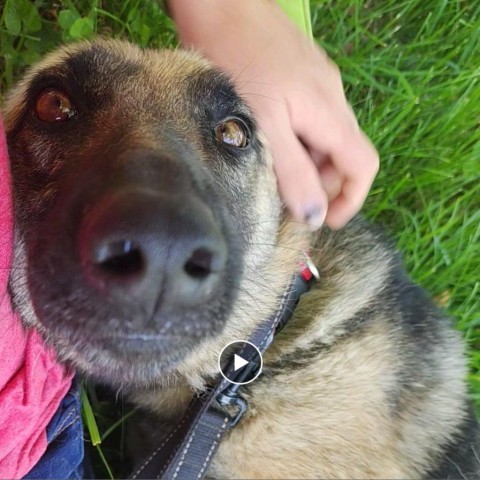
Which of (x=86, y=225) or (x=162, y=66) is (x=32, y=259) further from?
(x=162, y=66)

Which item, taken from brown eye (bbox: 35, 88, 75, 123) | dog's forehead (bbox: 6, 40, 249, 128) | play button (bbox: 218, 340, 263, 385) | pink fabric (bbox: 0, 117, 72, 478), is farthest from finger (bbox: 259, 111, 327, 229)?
pink fabric (bbox: 0, 117, 72, 478)

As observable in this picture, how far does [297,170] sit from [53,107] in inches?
27.9

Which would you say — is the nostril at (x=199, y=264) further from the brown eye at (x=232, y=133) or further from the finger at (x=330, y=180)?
the finger at (x=330, y=180)

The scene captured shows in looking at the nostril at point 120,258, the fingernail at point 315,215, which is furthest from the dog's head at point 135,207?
the fingernail at point 315,215

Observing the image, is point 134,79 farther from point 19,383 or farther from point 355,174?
point 19,383

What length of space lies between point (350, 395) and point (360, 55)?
62.3 inches

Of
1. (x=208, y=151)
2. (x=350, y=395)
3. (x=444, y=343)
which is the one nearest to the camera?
(x=208, y=151)

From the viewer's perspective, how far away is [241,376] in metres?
1.81

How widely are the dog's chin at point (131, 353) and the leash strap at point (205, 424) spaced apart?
10.7 inches

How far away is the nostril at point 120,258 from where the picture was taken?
3.40 feet

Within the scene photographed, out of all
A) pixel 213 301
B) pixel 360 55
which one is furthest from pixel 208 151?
pixel 360 55

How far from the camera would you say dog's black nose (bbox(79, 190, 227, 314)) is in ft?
3.42

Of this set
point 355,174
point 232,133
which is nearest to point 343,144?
point 355,174

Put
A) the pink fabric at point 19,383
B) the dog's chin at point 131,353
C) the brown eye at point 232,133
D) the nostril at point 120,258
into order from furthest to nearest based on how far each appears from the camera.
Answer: the brown eye at point 232,133
the pink fabric at point 19,383
the dog's chin at point 131,353
the nostril at point 120,258
